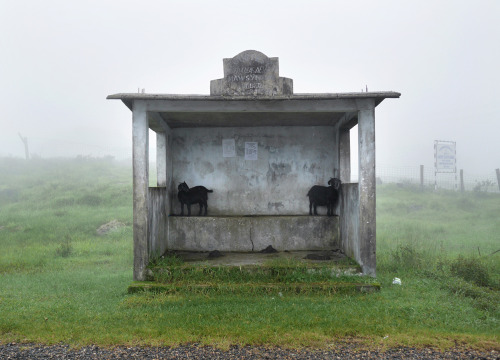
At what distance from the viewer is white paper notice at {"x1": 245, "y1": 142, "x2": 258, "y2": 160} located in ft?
31.6

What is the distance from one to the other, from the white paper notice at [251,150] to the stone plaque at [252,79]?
2.53 meters

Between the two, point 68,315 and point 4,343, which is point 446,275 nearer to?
point 68,315

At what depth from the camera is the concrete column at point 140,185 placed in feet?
23.4

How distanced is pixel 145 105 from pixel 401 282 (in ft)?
18.6

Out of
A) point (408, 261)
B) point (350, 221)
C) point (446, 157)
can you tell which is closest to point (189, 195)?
point (350, 221)

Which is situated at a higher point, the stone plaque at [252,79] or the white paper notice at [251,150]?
the stone plaque at [252,79]

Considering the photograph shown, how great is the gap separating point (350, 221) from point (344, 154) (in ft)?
5.67

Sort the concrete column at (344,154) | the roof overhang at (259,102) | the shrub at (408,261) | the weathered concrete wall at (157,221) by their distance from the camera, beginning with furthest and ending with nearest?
the concrete column at (344,154)
the shrub at (408,261)
the weathered concrete wall at (157,221)
the roof overhang at (259,102)

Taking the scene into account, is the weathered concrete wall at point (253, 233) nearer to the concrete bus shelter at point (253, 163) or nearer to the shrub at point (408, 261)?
the concrete bus shelter at point (253, 163)

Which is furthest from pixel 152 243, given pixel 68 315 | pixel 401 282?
pixel 401 282

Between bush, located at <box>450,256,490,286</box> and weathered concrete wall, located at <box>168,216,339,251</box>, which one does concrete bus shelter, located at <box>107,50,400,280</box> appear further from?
bush, located at <box>450,256,490,286</box>

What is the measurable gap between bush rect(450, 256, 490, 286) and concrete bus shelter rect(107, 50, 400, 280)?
7.04ft

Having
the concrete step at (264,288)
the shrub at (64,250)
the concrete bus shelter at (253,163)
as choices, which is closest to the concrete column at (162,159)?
the concrete bus shelter at (253,163)

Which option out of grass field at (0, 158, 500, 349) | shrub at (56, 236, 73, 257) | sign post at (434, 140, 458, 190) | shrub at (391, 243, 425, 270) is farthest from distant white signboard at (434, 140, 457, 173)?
shrub at (56, 236, 73, 257)
